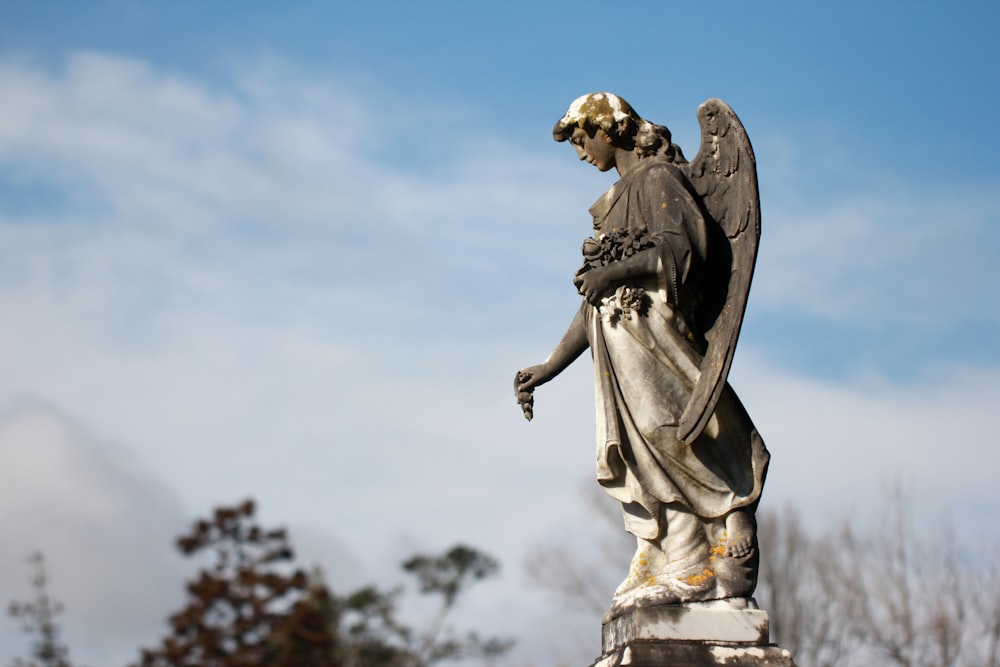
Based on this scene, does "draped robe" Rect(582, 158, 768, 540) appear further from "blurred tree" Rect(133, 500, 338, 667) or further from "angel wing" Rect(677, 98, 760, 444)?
"blurred tree" Rect(133, 500, 338, 667)

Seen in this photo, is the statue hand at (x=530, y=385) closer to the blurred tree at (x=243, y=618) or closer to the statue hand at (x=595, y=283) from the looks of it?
the statue hand at (x=595, y=283)

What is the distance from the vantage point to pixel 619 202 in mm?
7125

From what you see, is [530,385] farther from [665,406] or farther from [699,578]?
[699,578]

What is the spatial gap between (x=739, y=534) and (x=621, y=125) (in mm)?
2210

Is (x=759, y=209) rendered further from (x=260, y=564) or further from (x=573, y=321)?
(x=260, y=564)

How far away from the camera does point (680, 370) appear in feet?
21.9

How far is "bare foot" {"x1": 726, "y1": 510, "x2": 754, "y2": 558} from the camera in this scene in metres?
6.45

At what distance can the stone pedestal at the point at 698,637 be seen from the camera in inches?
240

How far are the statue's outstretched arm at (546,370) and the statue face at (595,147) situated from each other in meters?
0.82

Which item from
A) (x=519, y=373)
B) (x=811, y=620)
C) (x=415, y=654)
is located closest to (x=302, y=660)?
(x=415, y=654)

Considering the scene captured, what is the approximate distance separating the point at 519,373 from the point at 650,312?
3.37ft

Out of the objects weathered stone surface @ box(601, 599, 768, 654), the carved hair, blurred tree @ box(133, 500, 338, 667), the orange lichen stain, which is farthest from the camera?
blurred tree @ box(133, 500, 338, 667)

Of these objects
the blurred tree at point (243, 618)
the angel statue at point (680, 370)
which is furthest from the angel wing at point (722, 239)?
the blurred tree at point (243, 618)

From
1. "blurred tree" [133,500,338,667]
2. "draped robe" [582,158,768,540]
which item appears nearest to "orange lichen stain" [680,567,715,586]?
"draped robe" [582,158,768,540]
